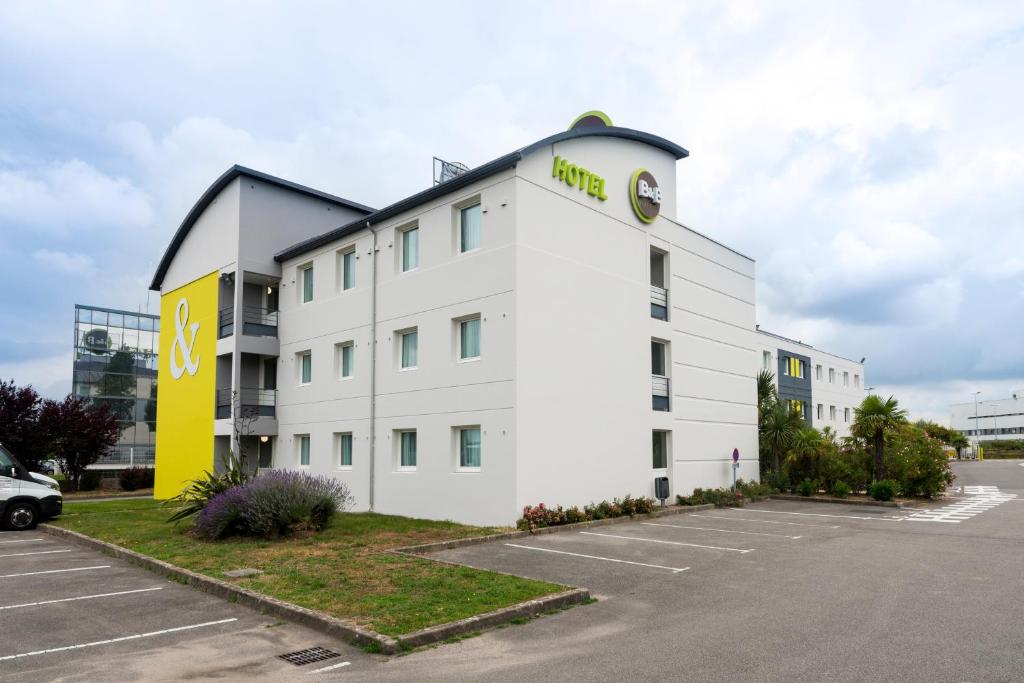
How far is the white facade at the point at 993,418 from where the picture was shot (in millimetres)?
120438

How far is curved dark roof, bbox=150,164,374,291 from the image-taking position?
26.1m

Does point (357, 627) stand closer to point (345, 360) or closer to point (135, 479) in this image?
point (345, 360)

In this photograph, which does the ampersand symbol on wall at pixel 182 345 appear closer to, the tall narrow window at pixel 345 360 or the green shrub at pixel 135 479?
the tall narrow window at pixel 345 360

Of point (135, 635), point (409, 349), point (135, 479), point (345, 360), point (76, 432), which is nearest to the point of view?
point (135, 635)

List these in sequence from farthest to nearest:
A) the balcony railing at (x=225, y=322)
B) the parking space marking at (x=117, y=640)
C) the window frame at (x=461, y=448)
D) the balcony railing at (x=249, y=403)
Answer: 1. the balcony railing at (x=225, y=322)
2. the balcony railing at (x=249, y=403)
3. the window frame at (x=461, y=448)
4. the parking space marking at (x=117, y=640)

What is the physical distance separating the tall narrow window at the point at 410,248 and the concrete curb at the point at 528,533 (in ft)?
27.9

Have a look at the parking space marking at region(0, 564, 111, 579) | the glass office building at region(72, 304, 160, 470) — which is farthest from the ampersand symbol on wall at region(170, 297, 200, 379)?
the glass office building at region(72, 304, 160, 470)

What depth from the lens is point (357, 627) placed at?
321 inches

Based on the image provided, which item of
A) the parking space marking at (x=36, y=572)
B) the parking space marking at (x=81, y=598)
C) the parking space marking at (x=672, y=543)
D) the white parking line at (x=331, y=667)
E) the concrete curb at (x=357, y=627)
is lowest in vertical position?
the parking space marking at (x=36, y=572)

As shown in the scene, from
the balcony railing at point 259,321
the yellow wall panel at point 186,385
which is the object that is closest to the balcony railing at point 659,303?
the balcony railing at point 259,321

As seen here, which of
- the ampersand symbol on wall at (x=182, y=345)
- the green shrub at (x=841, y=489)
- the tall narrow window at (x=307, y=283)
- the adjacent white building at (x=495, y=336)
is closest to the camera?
the adjacent white building at (x=495, y=336)

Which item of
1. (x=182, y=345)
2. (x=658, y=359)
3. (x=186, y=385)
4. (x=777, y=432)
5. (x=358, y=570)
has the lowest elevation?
(x=358, y=570)

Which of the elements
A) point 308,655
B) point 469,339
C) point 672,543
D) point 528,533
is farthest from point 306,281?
point 308,655

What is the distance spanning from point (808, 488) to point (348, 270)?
18.1m
